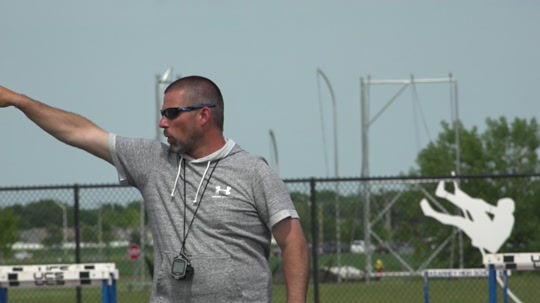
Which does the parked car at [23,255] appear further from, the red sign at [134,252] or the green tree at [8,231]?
the red sign at [134,252]

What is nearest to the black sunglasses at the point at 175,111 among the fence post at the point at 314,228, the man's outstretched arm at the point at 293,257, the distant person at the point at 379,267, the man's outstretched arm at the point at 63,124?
the man's outstretched arm at the point at 63,124

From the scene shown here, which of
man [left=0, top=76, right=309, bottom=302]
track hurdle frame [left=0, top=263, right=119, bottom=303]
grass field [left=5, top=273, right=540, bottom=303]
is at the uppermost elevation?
man [left=0, top=76, right=309, bottom=302]

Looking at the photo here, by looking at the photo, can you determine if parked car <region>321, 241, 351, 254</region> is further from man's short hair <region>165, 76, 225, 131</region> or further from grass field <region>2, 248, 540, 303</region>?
man's short hair <region>165, 76, 225, 131</region>

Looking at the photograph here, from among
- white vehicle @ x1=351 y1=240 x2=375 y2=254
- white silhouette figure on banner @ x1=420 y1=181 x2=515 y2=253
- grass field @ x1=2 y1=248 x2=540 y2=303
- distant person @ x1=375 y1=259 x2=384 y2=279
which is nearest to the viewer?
white silhouette figure on banner @ x1=420 y1=181 x2=515 y2=253

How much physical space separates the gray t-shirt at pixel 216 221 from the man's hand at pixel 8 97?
2.02 feet

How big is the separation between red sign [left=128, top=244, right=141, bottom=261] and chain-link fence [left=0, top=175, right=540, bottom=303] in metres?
0.04

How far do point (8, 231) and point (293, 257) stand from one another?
48.9 ft

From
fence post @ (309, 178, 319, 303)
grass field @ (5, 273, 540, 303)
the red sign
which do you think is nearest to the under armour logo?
fence post @ (309, 178, 319, 303)

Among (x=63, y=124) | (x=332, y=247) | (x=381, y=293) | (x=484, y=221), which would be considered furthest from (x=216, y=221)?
(x=332, y=247)

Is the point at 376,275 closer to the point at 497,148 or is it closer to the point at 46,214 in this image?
the point at 46,214

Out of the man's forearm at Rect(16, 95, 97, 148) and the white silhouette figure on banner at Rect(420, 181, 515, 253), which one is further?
the white silhouette figure on banner at Rect(420, 181, 515, 253)

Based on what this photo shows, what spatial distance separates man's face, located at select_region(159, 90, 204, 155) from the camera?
5.34 m

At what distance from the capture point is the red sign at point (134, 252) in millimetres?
20812

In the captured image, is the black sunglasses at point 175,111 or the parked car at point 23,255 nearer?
the black sunglasses at point 175,111
